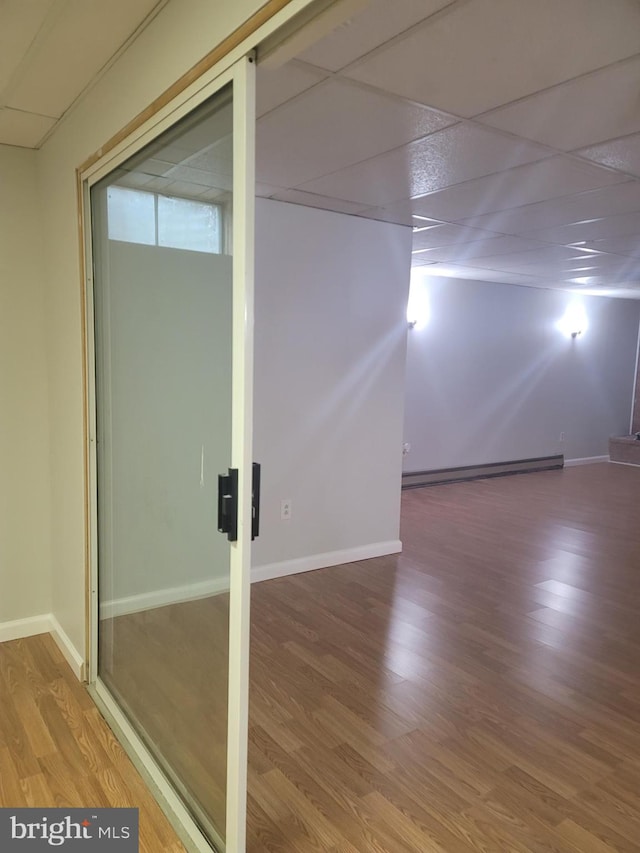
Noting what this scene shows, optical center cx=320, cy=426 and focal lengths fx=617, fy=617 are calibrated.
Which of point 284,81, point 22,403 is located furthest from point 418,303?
point 284,81

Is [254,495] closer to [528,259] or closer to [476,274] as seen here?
[528,259]

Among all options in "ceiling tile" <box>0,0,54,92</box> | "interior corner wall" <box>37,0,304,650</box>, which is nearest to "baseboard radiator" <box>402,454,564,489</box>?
"interior corner wall" <box>37,0,304,650</box>

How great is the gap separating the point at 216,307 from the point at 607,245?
168 inches

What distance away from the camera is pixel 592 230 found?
4312 millimetres

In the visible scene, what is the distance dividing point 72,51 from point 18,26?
173 mm

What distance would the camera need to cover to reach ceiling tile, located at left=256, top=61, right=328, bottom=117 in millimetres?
2000

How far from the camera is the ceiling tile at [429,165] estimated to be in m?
2.58

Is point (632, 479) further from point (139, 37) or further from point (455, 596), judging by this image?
point (139, 37)

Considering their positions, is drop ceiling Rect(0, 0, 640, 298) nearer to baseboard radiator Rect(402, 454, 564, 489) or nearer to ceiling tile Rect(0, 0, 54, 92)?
ceiling tile Rect(0, 0, 54, 92)

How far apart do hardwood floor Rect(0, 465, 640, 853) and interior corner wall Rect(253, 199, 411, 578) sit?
30cm

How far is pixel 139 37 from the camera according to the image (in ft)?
6.03

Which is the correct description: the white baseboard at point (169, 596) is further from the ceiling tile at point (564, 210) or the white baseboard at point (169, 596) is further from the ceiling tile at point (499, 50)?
the ceiling tile at point (564, 210)

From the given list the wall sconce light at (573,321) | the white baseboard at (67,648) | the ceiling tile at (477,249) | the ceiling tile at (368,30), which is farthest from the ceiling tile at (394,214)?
the wall sconce light at (573,321)

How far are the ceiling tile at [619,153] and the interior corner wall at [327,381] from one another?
1.63 meters
